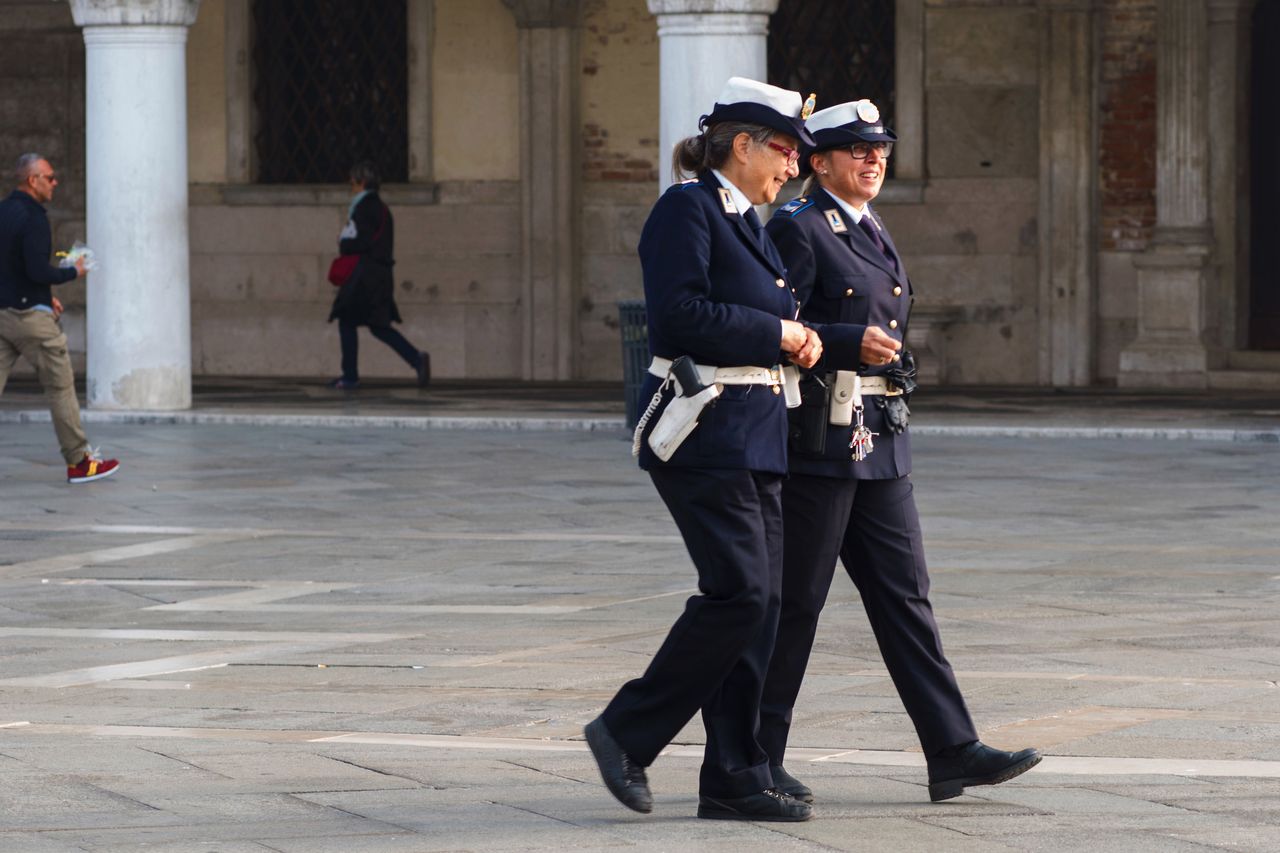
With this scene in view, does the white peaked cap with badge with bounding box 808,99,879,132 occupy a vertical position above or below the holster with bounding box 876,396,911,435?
above

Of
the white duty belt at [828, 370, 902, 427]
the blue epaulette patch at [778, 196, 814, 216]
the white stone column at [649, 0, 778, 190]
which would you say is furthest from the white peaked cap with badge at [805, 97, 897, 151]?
the white stone column at [649, 0, 778, 190]

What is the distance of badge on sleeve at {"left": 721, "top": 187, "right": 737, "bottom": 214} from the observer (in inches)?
208

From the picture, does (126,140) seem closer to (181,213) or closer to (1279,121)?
(181,213)

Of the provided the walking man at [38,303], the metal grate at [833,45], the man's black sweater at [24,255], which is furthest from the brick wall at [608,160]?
the man's black sweater at [24,255]

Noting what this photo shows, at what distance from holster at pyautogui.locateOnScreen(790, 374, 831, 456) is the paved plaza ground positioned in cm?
73

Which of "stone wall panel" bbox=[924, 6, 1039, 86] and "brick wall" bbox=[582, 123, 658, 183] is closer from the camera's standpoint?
"stone wall panel" bbox=[924, 6, 1039, 86]

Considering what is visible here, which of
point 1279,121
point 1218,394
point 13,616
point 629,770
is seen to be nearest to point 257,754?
point 629,770

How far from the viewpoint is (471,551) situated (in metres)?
10.0

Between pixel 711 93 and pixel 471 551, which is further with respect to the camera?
pixel 711 93

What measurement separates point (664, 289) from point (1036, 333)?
14.7m

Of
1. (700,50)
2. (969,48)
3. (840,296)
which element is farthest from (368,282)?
(840,296)

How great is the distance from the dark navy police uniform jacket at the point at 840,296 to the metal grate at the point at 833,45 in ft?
47.2

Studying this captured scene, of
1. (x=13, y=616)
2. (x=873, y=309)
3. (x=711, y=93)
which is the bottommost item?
(x=13, y=616)

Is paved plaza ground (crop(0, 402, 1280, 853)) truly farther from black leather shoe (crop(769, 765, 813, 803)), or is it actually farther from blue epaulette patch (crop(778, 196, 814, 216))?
blue epaulette patch (crop(778, 196, 814, 216))
